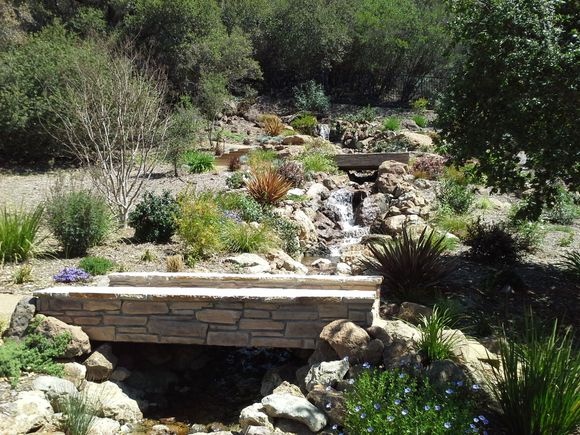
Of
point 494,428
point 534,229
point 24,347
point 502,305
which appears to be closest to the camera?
point 494,428

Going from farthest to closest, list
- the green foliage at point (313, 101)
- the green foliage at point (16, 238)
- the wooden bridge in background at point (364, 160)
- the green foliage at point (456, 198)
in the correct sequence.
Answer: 1. the green foliage at point (313, 101)
2. the wooden bridge in background at point (364, 160)
3. the green foliage at point (456, 198)
4. the green foliage at point (16, 238)

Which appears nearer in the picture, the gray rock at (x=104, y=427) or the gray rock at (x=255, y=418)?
the gray rock at (x=255, y=418)

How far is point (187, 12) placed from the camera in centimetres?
2492

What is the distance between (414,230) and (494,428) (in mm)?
6733

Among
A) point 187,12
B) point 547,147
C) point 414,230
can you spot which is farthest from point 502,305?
point 187,12

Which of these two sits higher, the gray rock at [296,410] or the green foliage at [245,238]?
the green foliage at [245,238]

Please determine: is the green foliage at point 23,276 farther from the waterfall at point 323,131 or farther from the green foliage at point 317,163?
the waterfall at point 323,131

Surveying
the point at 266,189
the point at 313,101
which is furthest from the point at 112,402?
the point at 313,101

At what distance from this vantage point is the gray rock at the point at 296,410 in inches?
201

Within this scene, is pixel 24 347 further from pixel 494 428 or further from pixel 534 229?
pixel 534 229

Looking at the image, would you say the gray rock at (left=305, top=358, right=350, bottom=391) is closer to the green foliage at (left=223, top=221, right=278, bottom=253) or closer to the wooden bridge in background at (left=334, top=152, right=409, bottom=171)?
the green foliage at (left=223, top=221, right=278, bottom=253)

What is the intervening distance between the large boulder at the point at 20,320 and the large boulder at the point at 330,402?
324 centimetres

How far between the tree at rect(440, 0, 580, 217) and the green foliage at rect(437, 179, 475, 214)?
15.7 feet

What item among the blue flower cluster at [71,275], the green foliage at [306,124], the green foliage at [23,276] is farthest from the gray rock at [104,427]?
the green foliage at [306,124]
